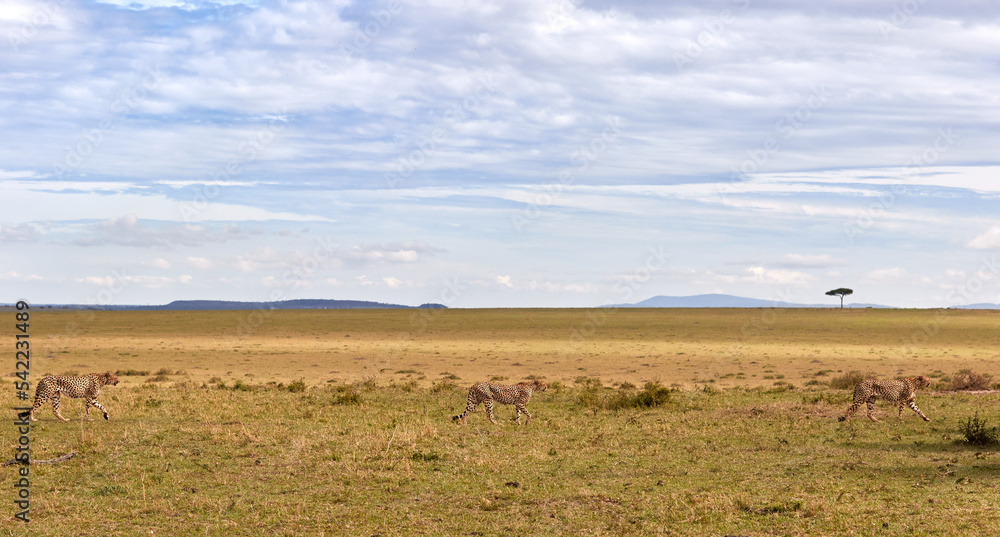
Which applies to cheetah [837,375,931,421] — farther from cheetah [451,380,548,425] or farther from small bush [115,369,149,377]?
small bush [115,369,149,377]

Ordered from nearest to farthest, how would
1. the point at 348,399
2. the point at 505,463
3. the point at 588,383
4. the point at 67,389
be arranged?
the point at 505,463 → the point at 67,389 → the point at 348,399 → the point at 588,383

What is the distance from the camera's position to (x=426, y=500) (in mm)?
12656

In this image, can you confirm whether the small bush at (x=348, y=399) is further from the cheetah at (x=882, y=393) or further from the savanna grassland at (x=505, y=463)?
the cheetah at (x=882, y=393)

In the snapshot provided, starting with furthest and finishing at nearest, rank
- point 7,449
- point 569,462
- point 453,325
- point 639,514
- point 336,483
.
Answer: point 453,325, point 7,449, point 569,462, point 336,483, point 639,514

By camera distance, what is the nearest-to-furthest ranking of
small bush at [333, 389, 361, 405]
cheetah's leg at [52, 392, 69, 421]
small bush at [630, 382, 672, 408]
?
cheetah's leg at [52, 392, 69, 421], small bush at [630, 382, 672, 408], small bush at [333, 389, 361, 405]

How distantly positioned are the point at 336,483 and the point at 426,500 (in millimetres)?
1982

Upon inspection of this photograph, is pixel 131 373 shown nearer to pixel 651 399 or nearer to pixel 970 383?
pixel 651 399

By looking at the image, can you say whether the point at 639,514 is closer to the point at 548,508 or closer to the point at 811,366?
the point at 548,508

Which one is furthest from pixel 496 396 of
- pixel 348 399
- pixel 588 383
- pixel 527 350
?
pixel 527 350

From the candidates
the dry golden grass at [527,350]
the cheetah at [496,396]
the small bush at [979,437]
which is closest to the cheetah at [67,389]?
the cheetah at [496,396]

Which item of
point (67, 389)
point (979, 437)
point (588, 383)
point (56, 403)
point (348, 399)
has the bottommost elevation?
point (348, 399)

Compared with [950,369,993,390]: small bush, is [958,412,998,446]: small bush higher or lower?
lower

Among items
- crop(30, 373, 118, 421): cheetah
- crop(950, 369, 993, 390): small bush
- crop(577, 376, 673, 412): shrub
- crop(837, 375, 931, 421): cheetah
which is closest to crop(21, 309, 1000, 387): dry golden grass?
crop(950, 369, 993, 390): small bush

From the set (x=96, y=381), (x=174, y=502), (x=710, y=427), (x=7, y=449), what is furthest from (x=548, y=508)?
(x=96, y=381)
